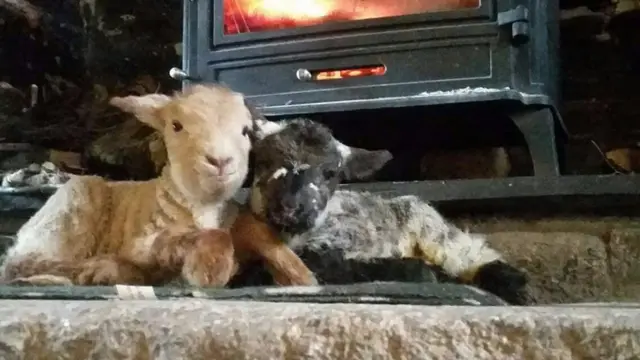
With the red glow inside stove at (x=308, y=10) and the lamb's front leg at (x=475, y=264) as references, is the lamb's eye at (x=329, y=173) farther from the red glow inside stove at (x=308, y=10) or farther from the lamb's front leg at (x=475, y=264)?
the red glow inside stove at (x=308, y=10)

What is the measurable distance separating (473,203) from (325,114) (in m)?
0.28

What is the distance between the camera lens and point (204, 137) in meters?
0.89

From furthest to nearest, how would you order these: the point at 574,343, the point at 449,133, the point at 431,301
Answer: the point at 449,133 → the point at 431,301 → the point at 574,343

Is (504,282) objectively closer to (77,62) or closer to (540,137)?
(540,137)

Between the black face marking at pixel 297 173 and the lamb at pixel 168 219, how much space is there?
1.0 inches

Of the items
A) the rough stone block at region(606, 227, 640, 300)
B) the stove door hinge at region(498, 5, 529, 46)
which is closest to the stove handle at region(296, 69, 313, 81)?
the stove door hinge at region(498, 5, 529, 46)

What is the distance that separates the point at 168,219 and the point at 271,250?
0.12 meters

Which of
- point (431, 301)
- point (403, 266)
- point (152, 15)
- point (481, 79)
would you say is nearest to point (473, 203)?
point (481, 79)

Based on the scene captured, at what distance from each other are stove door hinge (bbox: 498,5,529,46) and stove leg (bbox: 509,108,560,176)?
110 millimetres

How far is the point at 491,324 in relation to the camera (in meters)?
0.55

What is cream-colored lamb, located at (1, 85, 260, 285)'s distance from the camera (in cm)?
87

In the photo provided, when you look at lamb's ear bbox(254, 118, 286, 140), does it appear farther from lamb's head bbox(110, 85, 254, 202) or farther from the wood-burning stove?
the wood-burning stove

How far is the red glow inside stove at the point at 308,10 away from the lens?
4.31 ft

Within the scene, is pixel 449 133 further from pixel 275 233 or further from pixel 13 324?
pixel 13 324
